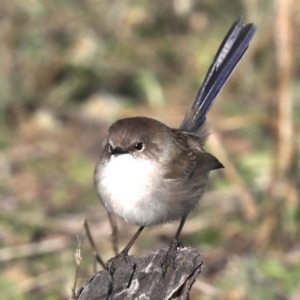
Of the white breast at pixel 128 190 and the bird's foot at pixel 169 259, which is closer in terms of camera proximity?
the bird's foot at pixel 169 259

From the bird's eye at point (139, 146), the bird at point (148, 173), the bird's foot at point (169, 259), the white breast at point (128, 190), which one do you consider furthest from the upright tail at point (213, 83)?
the bird's foot at point (169, 259)

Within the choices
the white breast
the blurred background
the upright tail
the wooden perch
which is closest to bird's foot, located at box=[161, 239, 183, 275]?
the wooden perch

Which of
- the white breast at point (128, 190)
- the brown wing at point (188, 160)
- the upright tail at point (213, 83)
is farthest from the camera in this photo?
the upright tail at point (213, 83)

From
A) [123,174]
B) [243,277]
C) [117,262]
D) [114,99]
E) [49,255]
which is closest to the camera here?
[117,262]

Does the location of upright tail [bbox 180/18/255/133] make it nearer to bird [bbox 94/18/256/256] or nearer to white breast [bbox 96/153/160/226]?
bird [bbox 94/18/256/256]

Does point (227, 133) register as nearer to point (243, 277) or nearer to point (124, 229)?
point (124, 229)

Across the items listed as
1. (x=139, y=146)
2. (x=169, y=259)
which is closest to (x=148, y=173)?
(x=139, y=146)

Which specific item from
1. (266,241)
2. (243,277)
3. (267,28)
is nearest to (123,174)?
(243,277)

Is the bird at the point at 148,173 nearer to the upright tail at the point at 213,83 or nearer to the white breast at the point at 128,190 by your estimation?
the white breast at the point at 128,190
